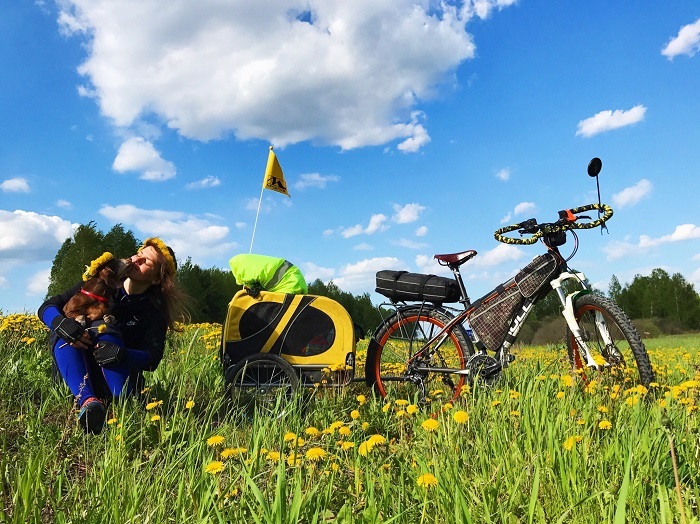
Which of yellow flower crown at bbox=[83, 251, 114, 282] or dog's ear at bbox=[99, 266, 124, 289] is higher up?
yellow flower crown at bbox=[83, 251, 114, 282]

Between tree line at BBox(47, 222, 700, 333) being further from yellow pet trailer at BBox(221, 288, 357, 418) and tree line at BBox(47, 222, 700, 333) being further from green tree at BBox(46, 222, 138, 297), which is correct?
yellow pet trailer at BBox(221, 288, 357, 418)

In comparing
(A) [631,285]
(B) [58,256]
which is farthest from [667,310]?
(B) [58,256]

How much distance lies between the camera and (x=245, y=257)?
193 inches

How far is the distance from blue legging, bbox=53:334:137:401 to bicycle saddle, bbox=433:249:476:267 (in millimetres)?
2832

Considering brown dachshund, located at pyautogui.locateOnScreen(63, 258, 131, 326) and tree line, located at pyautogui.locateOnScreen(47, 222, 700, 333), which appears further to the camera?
tree line, located at pyautogui.locateOnScreen(47, 222, 700, 333)

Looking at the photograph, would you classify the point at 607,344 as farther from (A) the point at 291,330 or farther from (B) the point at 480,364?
(A) the point at 291,330

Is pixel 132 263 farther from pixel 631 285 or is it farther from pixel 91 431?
pixel 631 285

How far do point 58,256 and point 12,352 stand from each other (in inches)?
926

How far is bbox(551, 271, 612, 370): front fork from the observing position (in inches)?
174

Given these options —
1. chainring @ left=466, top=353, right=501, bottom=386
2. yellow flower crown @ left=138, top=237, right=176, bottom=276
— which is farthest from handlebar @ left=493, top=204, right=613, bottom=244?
yellow flower crown @ left=138, top=237, right=176, bottom=276

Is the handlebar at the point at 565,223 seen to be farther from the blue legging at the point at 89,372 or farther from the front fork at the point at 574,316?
the blue legging at the point at 89,372

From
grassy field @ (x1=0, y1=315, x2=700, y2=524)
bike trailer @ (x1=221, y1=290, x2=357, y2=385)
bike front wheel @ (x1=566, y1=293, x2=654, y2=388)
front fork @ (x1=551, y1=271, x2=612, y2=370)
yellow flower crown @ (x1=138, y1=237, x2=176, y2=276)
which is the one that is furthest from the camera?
bike trailer @ (x1=221, y1=290, x2=357, y2=385)

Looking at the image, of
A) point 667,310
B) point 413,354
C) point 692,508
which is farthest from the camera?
point 667,310

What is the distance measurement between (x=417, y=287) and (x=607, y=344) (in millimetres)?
1638
